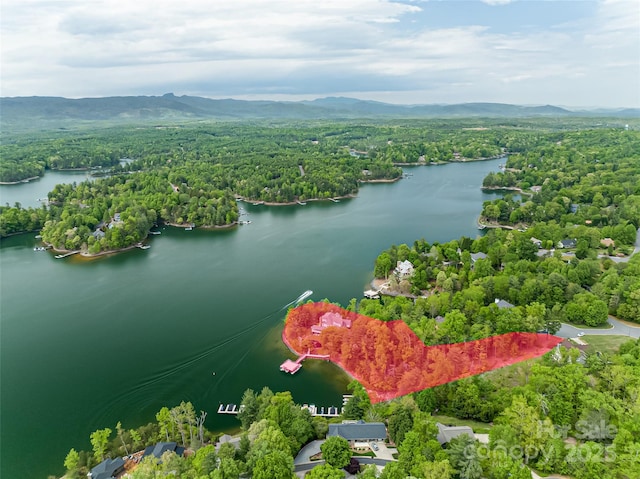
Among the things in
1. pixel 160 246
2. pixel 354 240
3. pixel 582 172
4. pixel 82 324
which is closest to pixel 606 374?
pixel 354 240

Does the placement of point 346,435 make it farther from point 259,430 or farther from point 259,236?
point 259,236

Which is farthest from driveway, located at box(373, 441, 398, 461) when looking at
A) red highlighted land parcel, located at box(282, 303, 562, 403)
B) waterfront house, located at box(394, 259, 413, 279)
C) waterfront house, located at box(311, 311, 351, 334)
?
waterfront house, located at box(394, 259, 413, 279)

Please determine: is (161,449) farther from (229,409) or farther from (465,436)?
(465,436)

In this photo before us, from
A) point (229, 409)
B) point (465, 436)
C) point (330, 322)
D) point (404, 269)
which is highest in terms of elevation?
point (404, 269)

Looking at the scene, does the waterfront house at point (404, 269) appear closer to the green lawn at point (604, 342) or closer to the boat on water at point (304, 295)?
the boat on water at point (304, 295)

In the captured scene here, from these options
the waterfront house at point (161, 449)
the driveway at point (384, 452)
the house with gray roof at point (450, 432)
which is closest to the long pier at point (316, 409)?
the driveway at point (384, 452)

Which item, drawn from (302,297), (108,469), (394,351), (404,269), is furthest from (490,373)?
(108,469)

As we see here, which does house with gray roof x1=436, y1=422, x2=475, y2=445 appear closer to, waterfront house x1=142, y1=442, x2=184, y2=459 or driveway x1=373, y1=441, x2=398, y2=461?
driveway x1=373, y1=441, x2=398, y2=461
